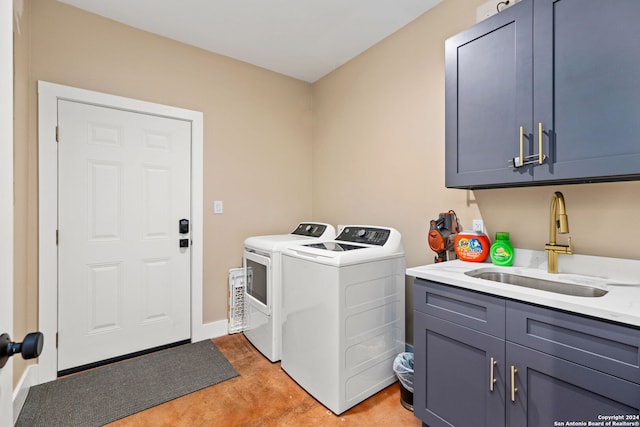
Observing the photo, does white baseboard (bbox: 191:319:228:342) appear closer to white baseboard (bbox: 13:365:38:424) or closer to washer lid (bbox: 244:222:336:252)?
washer lid (bbox: 244:222:336:252)

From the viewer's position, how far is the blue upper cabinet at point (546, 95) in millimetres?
1212

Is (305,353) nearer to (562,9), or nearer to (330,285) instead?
(330,285)

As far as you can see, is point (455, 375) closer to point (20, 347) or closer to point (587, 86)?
point (587, 86)

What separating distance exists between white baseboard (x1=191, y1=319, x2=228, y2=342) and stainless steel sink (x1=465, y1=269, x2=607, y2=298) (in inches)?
88.8

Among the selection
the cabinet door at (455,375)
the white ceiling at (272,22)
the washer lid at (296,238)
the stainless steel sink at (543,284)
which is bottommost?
the cabinet door at (455,375)

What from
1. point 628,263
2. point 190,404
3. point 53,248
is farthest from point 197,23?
point 628,263

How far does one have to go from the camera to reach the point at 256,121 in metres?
3.13

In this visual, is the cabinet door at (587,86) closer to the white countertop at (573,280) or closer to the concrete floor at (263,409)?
the white countertop at (573,280)

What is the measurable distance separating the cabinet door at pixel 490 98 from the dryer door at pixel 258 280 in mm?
1521

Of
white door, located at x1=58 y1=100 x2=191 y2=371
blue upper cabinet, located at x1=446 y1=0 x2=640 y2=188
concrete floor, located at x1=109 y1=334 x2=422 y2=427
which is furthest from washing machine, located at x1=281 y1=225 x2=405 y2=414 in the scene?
white door, located at x1=58 y1=100 x2=191 y2=371

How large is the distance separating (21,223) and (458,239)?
9.15ft

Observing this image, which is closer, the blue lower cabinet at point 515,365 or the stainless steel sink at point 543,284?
the blue lower cabinet at point 515,365

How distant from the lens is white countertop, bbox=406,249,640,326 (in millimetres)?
1053

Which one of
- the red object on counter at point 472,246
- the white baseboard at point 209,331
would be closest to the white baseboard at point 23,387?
the white baseboard at point 209,331
